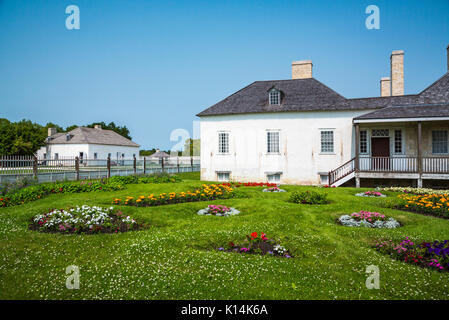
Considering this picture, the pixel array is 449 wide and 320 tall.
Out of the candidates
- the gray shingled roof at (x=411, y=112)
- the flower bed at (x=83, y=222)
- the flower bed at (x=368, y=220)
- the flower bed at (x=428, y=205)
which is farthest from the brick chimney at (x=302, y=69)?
the flower bed at (x=83, y=222)

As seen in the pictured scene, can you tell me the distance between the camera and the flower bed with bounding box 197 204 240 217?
1007 cm

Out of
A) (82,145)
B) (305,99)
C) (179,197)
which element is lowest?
(179,197)

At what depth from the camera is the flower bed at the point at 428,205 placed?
10.2 meters

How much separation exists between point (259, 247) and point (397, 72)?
70.4 ft

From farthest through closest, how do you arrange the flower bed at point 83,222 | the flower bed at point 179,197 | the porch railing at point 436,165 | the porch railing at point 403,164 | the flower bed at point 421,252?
1. the porch railing at point 403,164
2. the porch railing at point 436,165
3. the flower bed at point 179,197
4. the flower bed at point 83,222
5. the flower bed at point 421,252

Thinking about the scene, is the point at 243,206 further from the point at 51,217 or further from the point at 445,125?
the point at 445,125

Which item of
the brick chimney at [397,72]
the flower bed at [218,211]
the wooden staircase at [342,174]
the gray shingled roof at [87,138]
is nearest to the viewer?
the flower bed at [218,211]

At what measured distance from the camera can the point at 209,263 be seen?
A: 19.1 feet

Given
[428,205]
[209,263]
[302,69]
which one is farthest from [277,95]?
[209,263]

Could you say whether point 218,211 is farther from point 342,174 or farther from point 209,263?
point 342,174

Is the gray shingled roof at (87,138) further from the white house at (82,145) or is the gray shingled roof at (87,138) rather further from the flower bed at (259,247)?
the flower bed at (259,247)

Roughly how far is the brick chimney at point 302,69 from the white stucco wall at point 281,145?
201 inches

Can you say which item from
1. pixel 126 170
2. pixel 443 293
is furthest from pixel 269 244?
pixel 126 170
